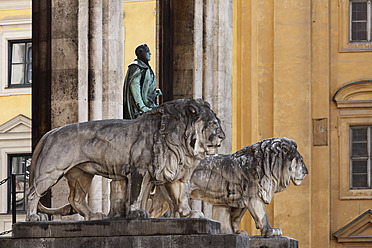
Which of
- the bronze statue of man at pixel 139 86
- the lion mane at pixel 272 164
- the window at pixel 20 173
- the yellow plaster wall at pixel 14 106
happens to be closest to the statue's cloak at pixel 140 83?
the bronze statue of man at pixel 139 86

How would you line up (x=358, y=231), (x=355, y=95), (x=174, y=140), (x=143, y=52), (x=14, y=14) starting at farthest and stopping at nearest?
(x=14, y=14) → (x=355, y=95) → (x=358, y=231) → (x=143, y=52) → (x=174, y=140)

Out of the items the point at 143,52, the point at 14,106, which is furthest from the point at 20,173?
the point at 143,52

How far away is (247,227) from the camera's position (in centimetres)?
3006

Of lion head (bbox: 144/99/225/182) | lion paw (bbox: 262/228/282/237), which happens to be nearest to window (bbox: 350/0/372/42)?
lion paw (bbox: 262/228/282/237)

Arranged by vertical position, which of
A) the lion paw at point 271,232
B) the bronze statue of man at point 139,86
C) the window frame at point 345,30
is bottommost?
the lion paw at point 271,232

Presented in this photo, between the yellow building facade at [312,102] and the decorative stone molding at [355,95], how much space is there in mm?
26

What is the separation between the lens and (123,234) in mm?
11461

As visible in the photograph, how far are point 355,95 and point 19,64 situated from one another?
9.52 metres

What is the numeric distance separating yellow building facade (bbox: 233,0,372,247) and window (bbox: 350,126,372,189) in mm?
26

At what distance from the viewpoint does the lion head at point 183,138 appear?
38.3 ft

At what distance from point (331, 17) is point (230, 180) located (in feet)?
56.4

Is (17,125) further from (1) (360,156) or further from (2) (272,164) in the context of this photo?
(2) (272,164)

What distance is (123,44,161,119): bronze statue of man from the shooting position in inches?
645

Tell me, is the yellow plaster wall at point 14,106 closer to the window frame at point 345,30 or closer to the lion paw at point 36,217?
the window frame at point 345,30
